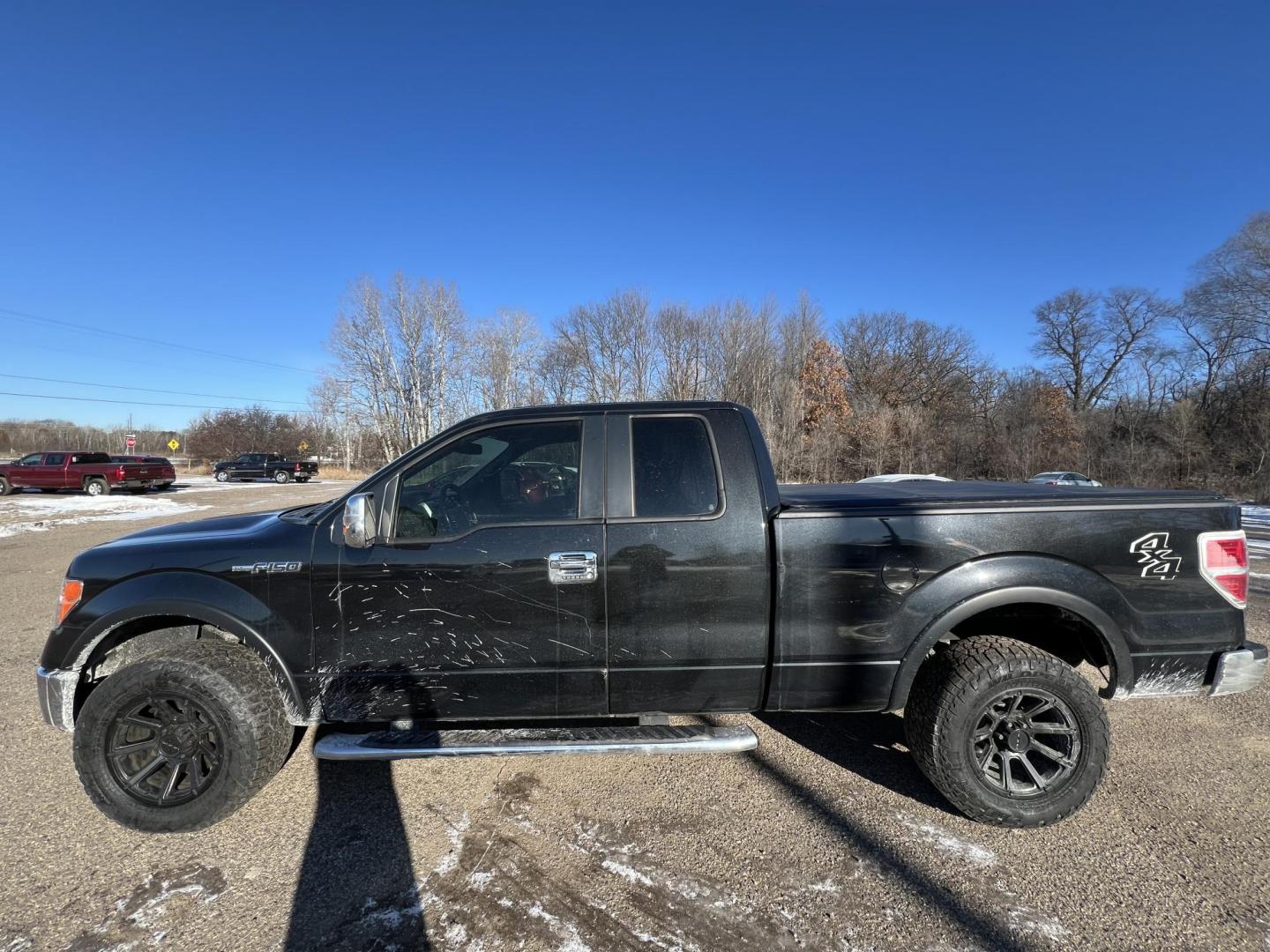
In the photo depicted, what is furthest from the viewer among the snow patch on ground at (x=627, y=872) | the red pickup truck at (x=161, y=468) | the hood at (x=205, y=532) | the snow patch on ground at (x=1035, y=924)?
the red pickup truck at (x=161, y=468)

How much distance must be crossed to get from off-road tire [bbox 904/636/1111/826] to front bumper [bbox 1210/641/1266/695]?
605 millimetres

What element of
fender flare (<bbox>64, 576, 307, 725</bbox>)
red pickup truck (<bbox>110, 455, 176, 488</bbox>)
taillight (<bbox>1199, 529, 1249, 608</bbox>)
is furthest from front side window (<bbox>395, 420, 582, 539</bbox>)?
red pickup truck (<bbox>110, 455, 176, 488</bbox>)

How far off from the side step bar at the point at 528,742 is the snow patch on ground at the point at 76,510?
14745mm

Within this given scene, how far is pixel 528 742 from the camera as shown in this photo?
2.71 meters

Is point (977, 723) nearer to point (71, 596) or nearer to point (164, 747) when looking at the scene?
point (164, 747)

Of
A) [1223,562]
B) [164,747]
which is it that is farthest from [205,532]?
[1223,562]

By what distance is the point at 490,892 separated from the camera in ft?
7.64

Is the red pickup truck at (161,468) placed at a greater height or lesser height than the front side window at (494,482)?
greater

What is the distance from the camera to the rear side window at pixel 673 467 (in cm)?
281

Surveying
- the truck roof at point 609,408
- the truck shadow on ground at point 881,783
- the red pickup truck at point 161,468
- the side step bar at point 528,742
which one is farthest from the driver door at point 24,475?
the truck shadow on ground at point 881,783

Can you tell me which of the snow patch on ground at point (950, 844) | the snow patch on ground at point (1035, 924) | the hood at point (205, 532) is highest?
the hood at point (205, 532)

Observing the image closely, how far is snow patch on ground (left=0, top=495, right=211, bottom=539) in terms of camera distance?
14008mm

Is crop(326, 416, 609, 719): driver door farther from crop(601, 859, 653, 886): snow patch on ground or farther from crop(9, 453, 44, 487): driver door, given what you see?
crop(9, 453, 44, 487): driver door

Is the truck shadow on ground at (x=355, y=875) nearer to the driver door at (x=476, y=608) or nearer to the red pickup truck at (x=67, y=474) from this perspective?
the driver door at (x=476, y=608)
